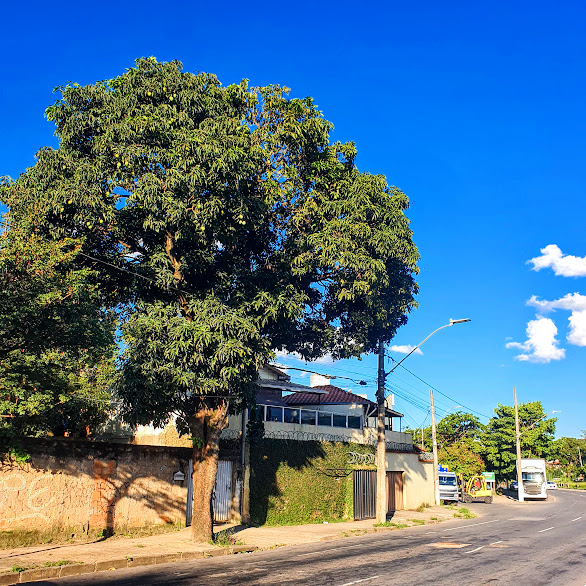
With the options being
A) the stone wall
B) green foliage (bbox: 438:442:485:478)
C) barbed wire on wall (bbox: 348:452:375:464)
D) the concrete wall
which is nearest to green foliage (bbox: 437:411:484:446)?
green foliage (bbox: 438:442:485:478)

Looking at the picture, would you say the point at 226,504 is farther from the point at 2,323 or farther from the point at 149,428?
the point at 2,323

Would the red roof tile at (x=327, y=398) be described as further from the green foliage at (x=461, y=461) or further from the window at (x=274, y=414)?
the green foliage at (x=461, y=461)

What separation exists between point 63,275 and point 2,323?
2.52m

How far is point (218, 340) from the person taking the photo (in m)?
16.9

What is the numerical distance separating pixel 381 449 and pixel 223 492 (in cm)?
758

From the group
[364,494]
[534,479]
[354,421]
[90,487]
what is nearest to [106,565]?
[90,487]

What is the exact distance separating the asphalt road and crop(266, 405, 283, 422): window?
833 cm

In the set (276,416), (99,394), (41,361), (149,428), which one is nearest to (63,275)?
(41,361)

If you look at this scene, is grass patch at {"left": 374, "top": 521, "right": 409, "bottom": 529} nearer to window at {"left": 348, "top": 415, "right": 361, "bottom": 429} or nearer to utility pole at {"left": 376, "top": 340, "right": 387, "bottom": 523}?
utility pole at {"left": 376, "top": 340, "right": 387, "bottom": 523}

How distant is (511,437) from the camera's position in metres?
67.8

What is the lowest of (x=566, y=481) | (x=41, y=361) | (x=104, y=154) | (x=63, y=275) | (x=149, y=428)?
(x=566, y=481)

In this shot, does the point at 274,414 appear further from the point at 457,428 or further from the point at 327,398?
the point at 457,428

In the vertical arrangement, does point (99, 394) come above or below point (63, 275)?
below

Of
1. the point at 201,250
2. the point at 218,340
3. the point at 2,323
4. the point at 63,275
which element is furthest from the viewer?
the point at 201,250
